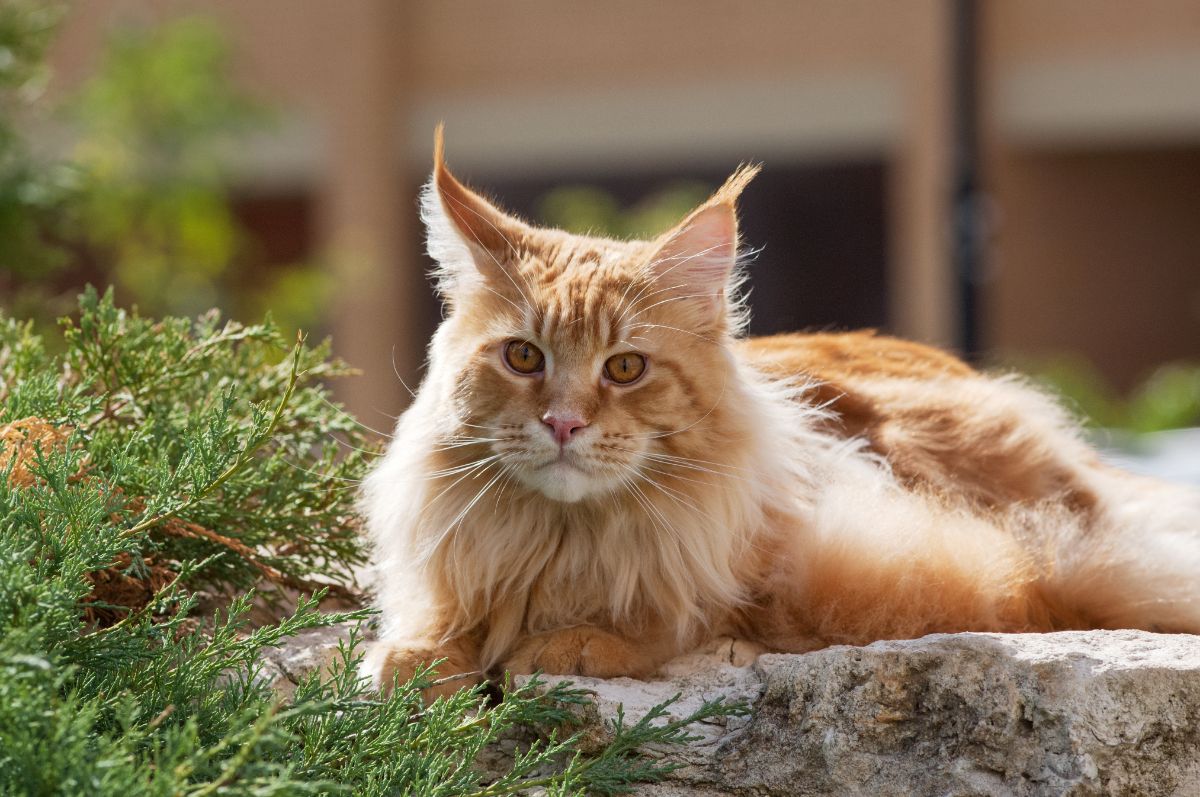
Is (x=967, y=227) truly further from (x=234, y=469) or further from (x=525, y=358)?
(x=234, y=469)

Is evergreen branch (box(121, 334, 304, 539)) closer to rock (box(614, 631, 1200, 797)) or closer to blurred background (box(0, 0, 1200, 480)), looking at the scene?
rock (box(614, 631, 1200, 797))

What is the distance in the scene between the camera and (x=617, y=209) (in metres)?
12.3

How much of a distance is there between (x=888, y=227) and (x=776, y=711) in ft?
35.0

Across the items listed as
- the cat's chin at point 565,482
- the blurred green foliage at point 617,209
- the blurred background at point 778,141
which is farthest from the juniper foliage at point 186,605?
the blurred background at point 778,141

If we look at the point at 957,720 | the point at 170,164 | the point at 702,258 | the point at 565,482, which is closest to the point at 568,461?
the point at 565,482

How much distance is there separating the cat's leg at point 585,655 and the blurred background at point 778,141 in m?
8.08

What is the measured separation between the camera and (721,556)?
2.54 meters

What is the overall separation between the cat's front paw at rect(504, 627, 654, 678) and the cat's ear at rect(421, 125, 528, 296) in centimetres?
72

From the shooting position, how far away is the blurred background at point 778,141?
11336 millimetres

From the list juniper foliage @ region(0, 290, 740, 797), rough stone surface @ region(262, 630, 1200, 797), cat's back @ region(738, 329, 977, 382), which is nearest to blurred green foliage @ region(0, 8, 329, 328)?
cat's back @ region(738, 329, 977, 382)

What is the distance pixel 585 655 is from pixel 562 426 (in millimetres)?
436

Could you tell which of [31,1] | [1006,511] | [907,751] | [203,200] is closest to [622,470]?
[907,751]

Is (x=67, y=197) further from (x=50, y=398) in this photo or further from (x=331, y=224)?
(x=331, y=224)

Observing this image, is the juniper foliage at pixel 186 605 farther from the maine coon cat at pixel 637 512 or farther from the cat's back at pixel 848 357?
the cat's back at pixel 848 357
